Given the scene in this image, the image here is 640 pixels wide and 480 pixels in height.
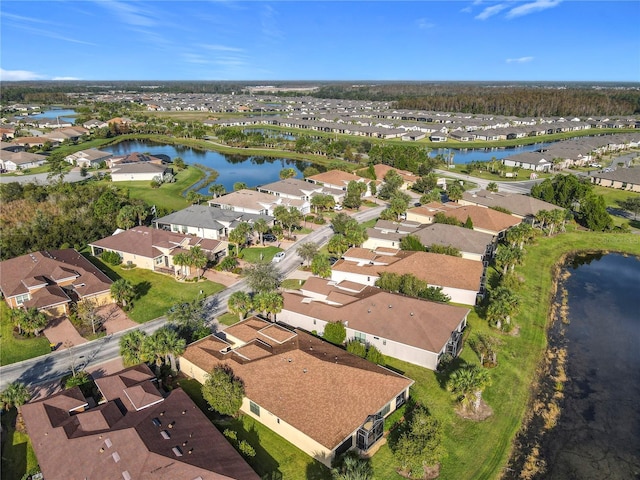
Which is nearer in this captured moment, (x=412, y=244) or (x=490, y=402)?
(x=490, y=402)

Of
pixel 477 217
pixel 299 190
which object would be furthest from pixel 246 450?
pixel 299 190

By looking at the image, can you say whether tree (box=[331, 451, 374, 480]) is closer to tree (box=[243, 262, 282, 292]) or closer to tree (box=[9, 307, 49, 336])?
tree (box=[243, 262, 282, 292])

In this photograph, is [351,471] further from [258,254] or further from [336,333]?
[258,254]

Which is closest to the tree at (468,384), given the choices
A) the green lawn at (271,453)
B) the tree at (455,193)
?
the green lawn at (271,453)

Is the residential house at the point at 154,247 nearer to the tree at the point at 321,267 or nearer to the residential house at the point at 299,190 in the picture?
the tree at the point at 321,267

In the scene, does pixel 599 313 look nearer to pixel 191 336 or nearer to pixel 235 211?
pixel 191 336

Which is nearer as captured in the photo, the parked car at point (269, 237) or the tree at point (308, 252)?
the tree at point (308, 252)

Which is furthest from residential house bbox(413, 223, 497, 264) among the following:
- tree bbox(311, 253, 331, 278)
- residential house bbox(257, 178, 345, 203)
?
residential house bbox(257, 178, 345, 203)
